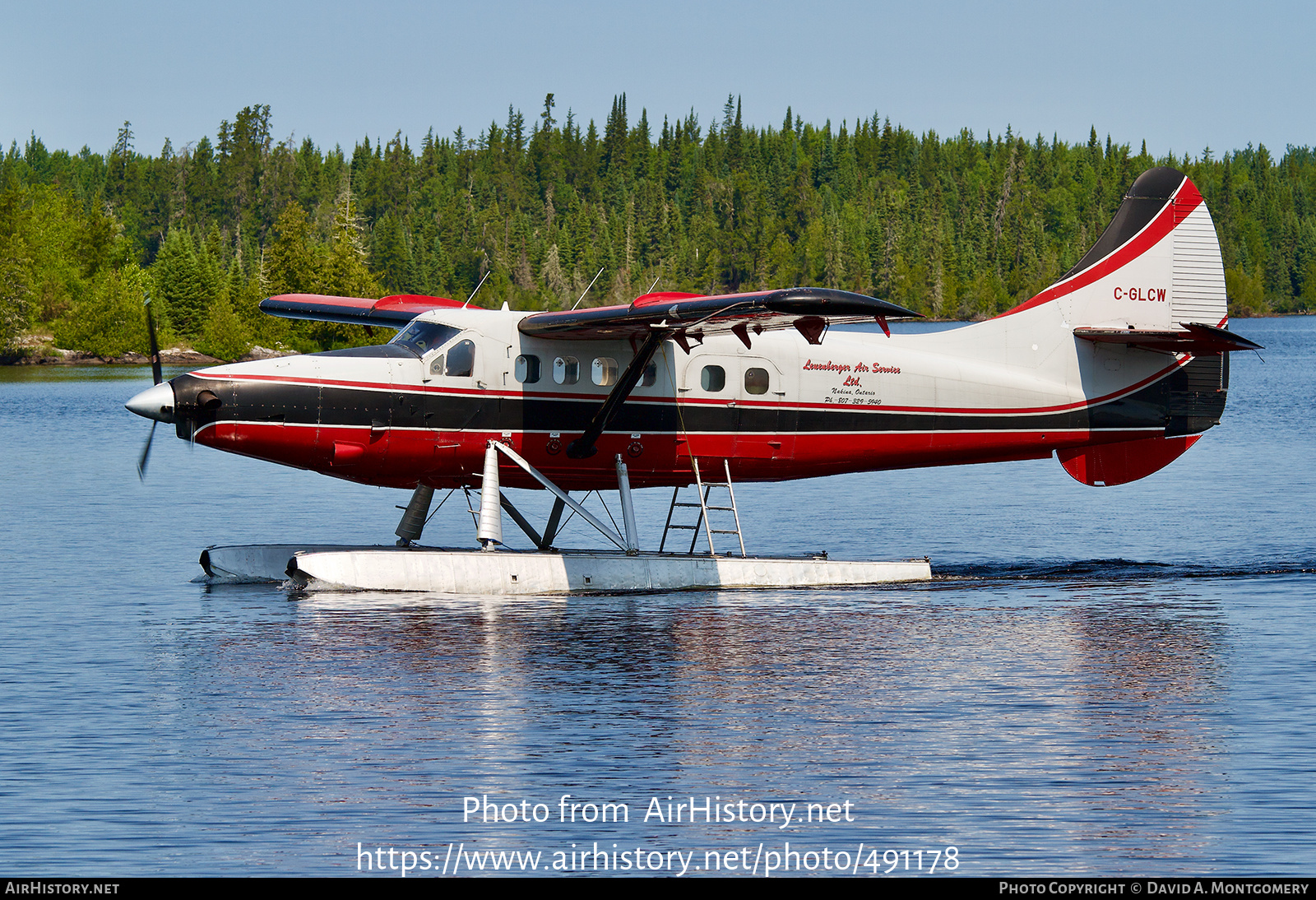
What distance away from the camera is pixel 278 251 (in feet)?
328

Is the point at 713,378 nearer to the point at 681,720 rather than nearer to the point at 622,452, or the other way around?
the point at 622,452

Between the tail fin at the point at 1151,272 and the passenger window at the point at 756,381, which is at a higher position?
the tail fin at the point at 1151,272

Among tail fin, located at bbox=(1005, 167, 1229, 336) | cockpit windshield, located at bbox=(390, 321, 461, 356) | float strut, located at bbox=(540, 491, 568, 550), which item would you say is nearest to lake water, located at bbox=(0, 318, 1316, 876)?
float strut, located at bbox=(540, 491, 568, 550)

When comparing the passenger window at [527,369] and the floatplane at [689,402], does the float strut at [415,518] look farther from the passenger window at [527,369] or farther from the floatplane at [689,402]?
the passenger window at [527,369]

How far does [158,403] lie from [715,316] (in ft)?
19.4

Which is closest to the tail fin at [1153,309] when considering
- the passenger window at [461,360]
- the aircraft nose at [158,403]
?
the passenger window at [461,360]

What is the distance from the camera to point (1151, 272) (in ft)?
62.2

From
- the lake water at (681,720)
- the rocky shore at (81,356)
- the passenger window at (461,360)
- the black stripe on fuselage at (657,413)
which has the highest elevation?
the rocky shore at (81,356)

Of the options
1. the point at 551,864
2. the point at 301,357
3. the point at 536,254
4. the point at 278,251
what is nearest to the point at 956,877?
the point at 551,864

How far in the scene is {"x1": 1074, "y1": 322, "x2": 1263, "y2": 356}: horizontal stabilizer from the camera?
17.7 m

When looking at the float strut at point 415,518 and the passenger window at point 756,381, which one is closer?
the passenger window at point 756,381

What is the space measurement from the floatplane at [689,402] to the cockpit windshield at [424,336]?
4 cm

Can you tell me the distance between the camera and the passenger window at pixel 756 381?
17.5 metres
